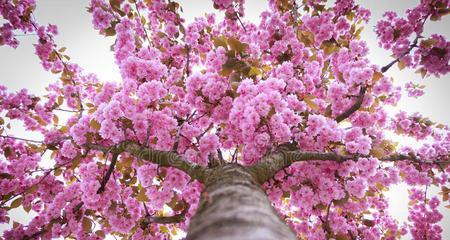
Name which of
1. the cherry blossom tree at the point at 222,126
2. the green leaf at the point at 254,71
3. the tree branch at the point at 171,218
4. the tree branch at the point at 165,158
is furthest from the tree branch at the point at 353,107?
the tree branch at the point at 171,218

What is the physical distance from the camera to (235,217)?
58.0 inches

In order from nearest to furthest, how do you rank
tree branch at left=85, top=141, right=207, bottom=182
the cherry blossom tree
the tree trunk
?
the tree trunk, tree branch at left=85, top=141, right=207, bottom=182, the cherry blossom tree

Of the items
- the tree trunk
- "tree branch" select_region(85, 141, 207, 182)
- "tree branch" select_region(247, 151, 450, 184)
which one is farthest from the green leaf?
the tree trunk

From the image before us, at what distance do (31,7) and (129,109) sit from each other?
4463 mm

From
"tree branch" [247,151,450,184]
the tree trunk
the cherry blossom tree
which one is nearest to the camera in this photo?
the tree trunk

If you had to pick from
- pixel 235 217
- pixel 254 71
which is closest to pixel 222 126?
pixel 254 71

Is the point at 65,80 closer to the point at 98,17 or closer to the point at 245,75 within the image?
the point at 98,17

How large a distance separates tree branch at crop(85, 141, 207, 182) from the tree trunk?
825mm

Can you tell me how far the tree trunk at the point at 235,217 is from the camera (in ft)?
4.41

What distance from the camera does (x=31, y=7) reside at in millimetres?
6156

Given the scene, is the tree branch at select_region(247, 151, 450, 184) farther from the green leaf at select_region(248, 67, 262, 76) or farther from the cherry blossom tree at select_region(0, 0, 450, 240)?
the green leaf at select_region(248, 67, 262, 76)

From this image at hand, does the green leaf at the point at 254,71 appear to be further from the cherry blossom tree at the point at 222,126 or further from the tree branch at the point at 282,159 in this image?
the tree branch at the point at 282,159

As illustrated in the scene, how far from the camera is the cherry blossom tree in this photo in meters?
3.98

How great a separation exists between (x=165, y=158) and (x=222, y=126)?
203cm
